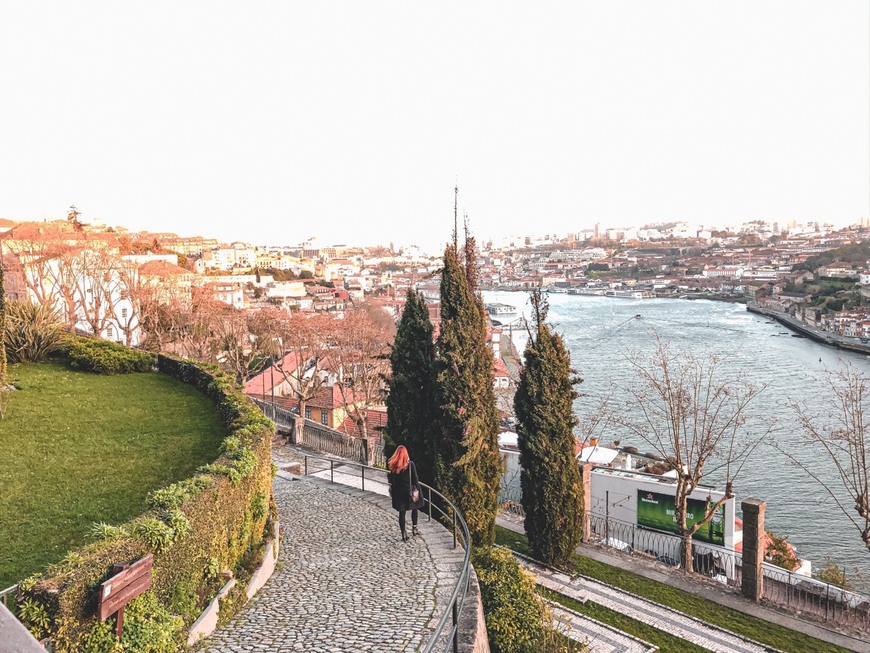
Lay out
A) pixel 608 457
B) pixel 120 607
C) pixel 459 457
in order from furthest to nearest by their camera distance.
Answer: pixel 608 457 → pixel 459 457 → pixel 120 607

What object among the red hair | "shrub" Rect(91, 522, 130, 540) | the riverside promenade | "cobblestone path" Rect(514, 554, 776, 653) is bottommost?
"cobblestone path" Rect(514, 554, 776, 653)

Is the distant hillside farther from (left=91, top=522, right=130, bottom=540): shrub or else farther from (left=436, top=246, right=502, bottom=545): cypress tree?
(left=91, top=522, right=130, bottom=540): shrub

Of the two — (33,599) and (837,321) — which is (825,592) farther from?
(837,321)

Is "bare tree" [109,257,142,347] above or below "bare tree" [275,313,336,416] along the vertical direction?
above

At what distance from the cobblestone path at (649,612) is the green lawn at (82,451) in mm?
5646

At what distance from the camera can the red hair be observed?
7.08m

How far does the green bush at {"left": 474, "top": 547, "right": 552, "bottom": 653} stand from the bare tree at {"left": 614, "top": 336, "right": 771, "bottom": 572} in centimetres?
586

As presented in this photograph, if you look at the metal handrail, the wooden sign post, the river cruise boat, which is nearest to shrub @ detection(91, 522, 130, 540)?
the wooden sign post

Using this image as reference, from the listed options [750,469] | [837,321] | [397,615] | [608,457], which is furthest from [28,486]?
[837,321]

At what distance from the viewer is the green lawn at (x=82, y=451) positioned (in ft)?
18.3

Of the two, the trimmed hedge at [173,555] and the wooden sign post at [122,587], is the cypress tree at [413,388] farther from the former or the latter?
the wooden sign post at [122,587]

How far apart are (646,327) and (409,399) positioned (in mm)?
46601

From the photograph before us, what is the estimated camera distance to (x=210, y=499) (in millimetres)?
5523

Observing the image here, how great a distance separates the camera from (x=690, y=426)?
2609cm
